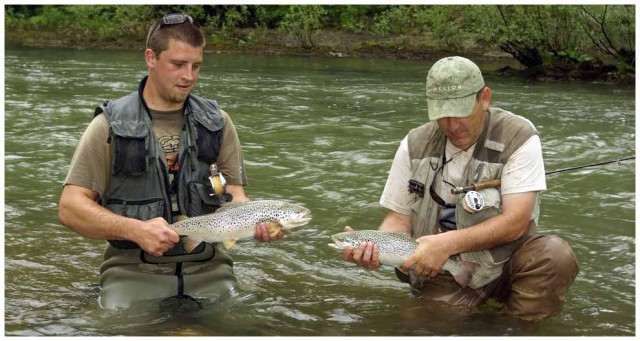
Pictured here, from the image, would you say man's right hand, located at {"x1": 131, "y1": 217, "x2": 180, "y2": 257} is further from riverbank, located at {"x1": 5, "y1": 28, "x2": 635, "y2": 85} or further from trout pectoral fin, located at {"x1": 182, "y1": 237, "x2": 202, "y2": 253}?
riverbank, located at {"x1": 5, "y1": 28, "x2": 635, "y2": 85}

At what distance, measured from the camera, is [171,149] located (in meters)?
4.91

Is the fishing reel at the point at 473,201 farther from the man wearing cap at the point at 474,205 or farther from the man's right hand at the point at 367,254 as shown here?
the man's right hand at the point at 367,254

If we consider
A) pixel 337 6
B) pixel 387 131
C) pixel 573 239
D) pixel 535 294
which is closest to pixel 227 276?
pixel 535 294

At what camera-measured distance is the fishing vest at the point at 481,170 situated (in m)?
4.75

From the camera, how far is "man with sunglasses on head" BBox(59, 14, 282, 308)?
4660 millimetres

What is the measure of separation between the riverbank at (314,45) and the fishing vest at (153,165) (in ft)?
59.0

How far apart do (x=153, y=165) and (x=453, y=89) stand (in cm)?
150

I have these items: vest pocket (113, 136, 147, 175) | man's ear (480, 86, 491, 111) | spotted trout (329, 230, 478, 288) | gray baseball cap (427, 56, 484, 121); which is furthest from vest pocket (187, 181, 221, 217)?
man's ear (480, 86, 491, 111)

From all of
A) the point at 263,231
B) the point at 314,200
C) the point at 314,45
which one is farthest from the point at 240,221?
the point at 314,45

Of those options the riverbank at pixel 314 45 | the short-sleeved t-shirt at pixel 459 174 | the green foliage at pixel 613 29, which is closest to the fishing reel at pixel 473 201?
the short-sleeved t-shirt at pixel 459 174

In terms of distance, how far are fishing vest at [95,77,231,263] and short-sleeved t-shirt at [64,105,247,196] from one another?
0.14 feet

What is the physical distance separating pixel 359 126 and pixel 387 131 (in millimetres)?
525

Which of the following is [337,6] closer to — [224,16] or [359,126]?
[224,16]

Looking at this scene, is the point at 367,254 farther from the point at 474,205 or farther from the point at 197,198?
the point at 197,198
